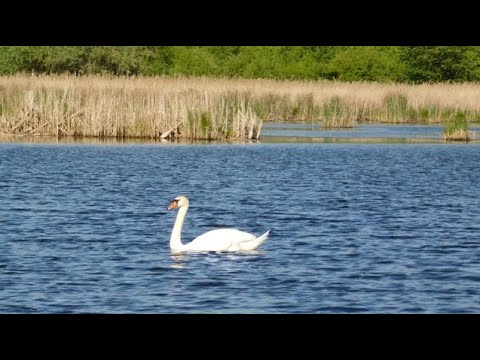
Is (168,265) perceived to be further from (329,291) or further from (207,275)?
(329,291)

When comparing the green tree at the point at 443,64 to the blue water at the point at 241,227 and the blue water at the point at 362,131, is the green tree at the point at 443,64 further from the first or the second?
the blue water at the point at 241,227

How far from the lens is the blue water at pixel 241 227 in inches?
396

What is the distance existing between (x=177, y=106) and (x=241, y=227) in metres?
13.5

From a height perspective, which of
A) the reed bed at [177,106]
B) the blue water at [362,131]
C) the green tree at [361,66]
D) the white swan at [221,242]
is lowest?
the white swan at [221,242]

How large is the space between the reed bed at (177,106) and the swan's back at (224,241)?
16.9 metres

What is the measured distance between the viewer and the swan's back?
41.5 feet

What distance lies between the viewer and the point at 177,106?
29.6 m

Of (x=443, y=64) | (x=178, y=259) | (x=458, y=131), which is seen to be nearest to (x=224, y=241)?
(x=178, y=259)

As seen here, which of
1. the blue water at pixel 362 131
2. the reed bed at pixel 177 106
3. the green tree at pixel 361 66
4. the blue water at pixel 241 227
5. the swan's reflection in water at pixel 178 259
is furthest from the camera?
the green tree at pixel 361 66

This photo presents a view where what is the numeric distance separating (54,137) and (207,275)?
67.8 feet

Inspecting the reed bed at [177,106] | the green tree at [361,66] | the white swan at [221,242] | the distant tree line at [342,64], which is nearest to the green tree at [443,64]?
the distant tree line at [342,64]

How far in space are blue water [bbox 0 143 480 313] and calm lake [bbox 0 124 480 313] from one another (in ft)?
0.09

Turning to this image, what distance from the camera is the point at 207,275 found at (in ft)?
36.9
